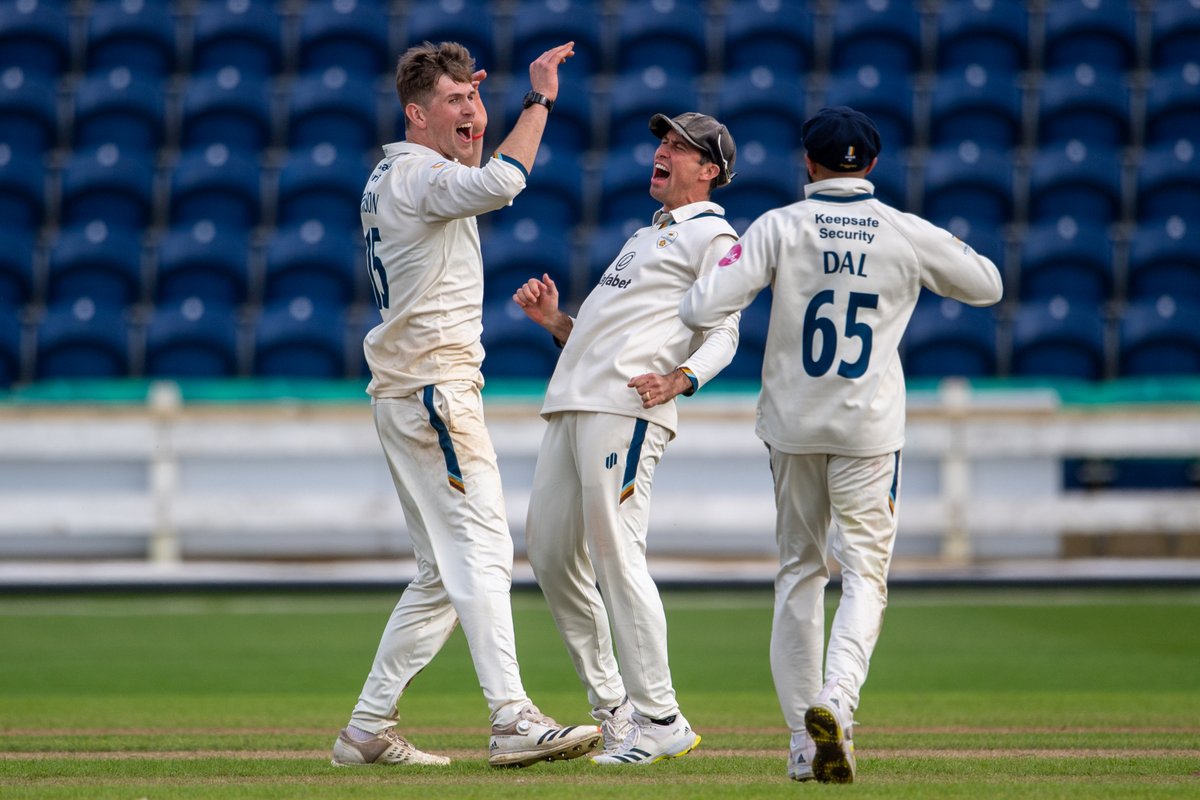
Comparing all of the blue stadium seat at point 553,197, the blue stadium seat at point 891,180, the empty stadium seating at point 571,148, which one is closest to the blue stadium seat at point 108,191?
the empty stadium seating at point 571,148

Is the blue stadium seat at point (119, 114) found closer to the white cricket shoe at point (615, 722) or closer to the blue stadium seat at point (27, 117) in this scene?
the blue stadium seat at point (27, 117)

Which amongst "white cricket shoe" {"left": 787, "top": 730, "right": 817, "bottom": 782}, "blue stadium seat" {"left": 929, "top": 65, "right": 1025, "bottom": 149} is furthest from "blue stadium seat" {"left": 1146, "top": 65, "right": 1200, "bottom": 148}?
"white cricket shoe" {"left": 787, "top": 730, "right": 817, "bottom": 782}

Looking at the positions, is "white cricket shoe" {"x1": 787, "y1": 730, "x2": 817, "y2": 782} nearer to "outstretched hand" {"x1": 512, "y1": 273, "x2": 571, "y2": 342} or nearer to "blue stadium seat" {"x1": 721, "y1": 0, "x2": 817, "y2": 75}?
"outstretched hand" {"x1": 512, "y1": 273, "x2": 571, "y2": 342}

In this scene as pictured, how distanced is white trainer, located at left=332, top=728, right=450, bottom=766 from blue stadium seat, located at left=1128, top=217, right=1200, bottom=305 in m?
10.5

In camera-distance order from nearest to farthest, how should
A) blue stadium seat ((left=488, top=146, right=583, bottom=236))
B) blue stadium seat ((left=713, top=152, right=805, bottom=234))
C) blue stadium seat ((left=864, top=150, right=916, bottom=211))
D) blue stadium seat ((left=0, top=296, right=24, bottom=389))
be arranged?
blue stadium seat ((left=0, top=296, right=24, bottom=389))
blue stadium seat ((left=713, top=152, right=805, bottom=234))
blue stadium seat ((left=864, top=150, right=916, bottom=211))
blue stadium seat ((left=488, top=146, right=583, bottom=236))

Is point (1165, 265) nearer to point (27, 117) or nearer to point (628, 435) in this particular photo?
point (628, 435)

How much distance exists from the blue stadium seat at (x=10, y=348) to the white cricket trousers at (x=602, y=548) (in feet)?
31.3

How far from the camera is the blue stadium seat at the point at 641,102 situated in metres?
15.1

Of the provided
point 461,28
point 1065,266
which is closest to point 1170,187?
point 1065,266

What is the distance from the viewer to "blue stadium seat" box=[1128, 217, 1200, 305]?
45.4 feet

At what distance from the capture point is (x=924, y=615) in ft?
34.0

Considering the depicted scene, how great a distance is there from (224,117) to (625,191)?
416 centimetres

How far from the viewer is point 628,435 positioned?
5086mm

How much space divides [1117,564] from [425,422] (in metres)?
8.52
